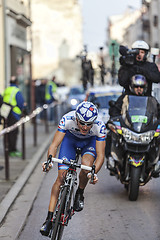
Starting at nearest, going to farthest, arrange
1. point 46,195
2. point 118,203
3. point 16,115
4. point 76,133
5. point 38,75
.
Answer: point 76,133
point 118,203
point 46,195
point 16,115
point 38,75

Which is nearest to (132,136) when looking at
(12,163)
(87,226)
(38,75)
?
(87,226)

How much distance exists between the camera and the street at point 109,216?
7.07 m

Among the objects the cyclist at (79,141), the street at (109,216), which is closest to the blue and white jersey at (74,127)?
the cyclist at (79,141)

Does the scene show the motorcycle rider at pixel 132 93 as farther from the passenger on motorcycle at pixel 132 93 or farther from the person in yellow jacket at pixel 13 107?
the person in yellow jacket at pixel 13 107

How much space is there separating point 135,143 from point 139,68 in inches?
60.3

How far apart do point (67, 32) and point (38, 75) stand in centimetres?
866

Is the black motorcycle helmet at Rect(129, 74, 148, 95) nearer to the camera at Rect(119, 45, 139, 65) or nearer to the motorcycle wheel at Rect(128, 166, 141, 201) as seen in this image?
the camera at Rect(119, 45, 139, 65)

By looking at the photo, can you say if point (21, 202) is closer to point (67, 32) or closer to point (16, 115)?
point (16, 115)

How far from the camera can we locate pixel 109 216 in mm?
8078

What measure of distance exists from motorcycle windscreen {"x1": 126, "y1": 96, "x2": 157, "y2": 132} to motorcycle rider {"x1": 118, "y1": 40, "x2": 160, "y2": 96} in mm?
494

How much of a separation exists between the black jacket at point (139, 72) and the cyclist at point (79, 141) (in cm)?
290

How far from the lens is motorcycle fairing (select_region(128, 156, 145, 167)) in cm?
875

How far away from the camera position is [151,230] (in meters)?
7.23

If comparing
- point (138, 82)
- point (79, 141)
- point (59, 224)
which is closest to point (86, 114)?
point (79, 141)
